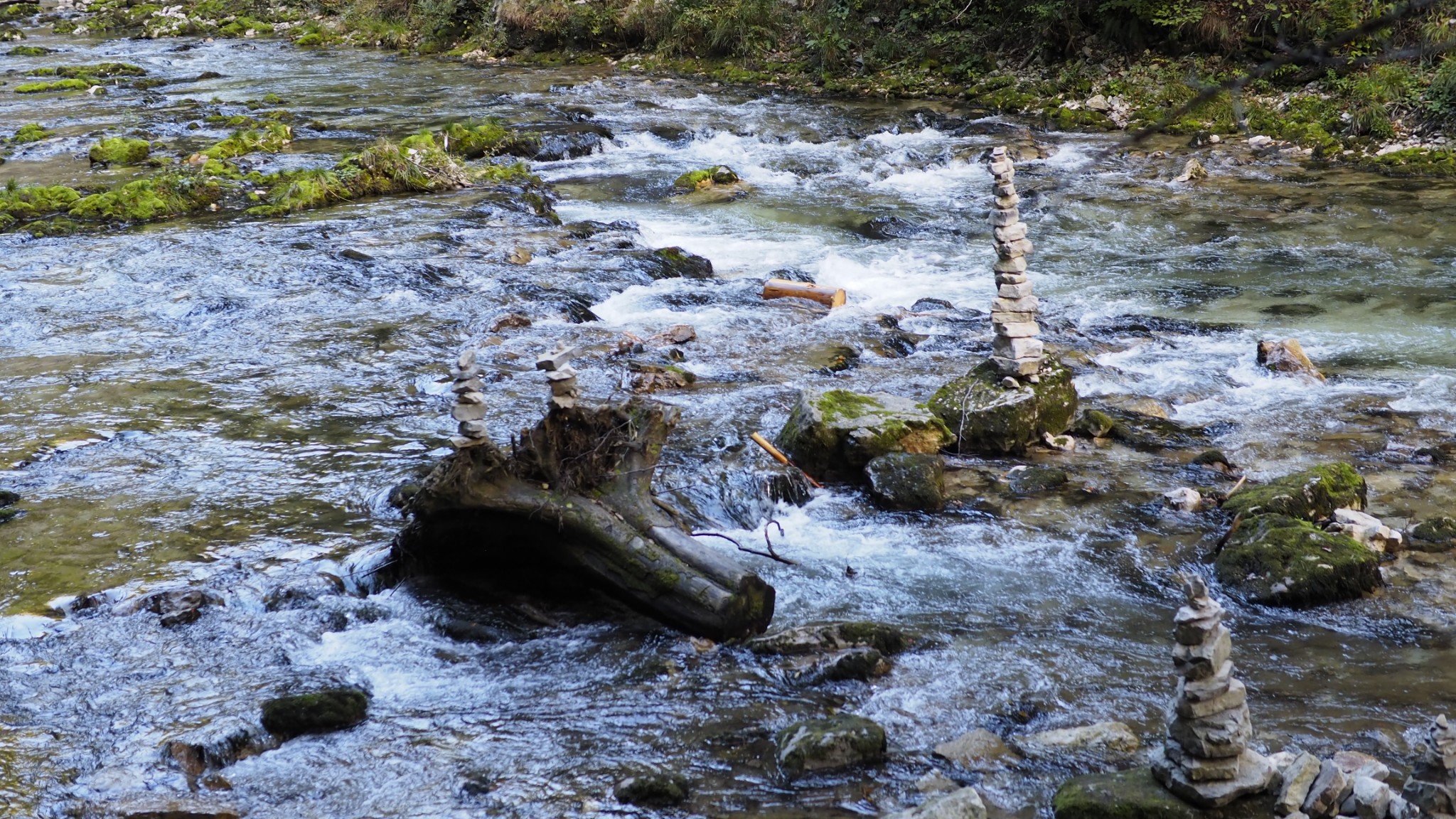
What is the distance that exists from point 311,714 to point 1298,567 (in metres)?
4.54

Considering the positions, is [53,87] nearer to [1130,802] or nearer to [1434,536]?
[1434,536]

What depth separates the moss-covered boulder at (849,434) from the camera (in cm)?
709

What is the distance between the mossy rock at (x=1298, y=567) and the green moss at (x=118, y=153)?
15.7 metres

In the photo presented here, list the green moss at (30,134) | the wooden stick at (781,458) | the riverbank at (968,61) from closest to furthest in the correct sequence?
the wooden stick at (781,458) < the riverbank at (968,61) < the green moss at (30,134)

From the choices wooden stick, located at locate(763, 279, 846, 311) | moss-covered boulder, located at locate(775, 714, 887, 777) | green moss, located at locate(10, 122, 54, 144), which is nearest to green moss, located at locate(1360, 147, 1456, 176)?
wooden stick, located at locate(763, 279, 846, 311)

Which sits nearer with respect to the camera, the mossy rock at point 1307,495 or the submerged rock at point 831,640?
the submerged rock at point 831,640

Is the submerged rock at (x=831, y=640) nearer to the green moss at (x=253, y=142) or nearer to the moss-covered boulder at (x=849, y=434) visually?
the moss-covered boulder at (x=849, y=434)

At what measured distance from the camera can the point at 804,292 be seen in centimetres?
1090

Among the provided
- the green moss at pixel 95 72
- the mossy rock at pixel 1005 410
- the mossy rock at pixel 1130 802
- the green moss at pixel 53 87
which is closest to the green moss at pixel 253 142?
the green moss at pixel 53 87

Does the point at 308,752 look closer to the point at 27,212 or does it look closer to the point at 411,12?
the point at 27,212

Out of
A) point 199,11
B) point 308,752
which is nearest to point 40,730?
point 308,752

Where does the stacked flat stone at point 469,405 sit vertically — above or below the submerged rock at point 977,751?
above

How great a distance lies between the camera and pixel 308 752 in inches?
178

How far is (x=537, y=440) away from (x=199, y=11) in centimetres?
4012
